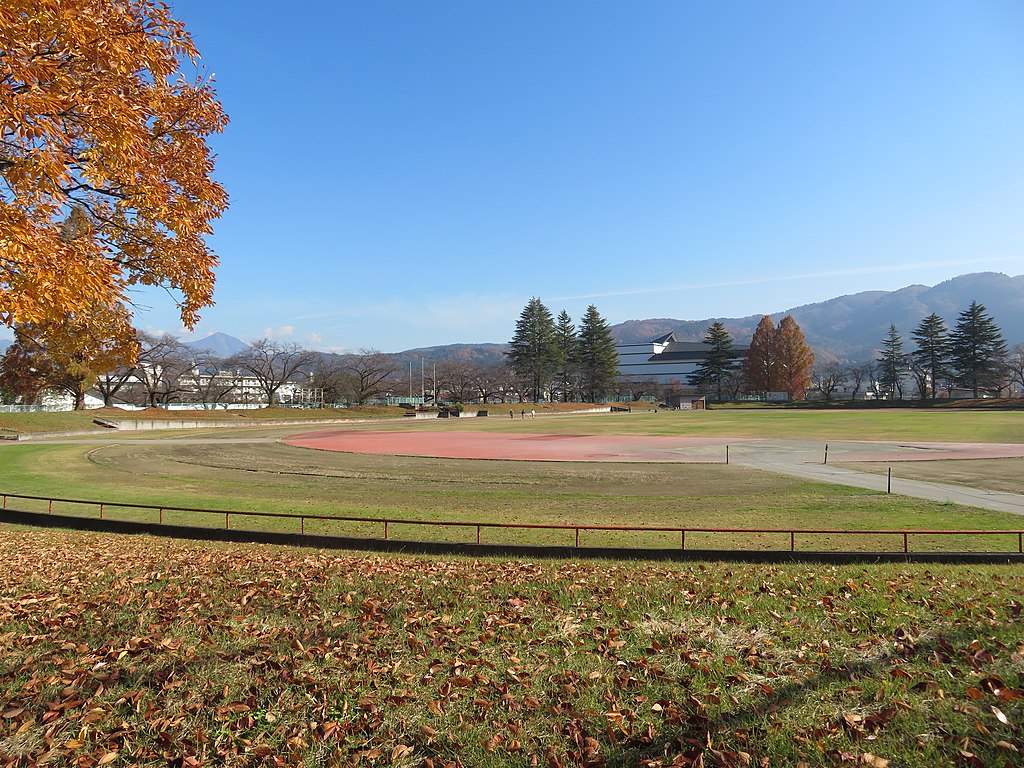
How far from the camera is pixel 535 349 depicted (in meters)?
127

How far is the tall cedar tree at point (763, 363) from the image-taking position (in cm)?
13388

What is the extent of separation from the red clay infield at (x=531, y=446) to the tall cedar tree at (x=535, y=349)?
6932 cm

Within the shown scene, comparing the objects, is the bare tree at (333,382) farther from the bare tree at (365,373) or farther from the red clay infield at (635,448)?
the red clay infield at (635,448)

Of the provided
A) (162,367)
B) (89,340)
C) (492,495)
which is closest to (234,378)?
(162,367)

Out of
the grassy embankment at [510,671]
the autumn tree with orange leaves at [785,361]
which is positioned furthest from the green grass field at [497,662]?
the autumn tree with orange leaves at [785,361]

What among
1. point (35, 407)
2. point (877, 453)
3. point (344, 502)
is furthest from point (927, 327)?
point (35, 407)

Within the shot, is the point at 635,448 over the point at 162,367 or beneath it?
beneath

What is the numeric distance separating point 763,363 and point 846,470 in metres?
115

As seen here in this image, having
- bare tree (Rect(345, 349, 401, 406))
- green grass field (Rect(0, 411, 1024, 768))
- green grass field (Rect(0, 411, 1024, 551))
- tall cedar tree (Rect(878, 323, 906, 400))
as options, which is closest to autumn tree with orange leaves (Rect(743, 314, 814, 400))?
tall cedar tree (Rect(878, 323, 906, 400))

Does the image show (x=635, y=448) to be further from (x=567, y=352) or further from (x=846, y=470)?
(x=567, y=352)

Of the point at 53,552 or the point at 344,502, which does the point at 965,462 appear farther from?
the point at 53,552

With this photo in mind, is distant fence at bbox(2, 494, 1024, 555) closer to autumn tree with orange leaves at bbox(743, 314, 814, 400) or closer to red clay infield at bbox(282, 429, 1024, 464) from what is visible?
red clay infield at bbox(282, 429, 1024, 464)

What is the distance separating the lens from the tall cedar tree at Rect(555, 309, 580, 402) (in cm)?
13225

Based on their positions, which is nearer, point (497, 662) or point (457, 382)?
point (497, 662)
